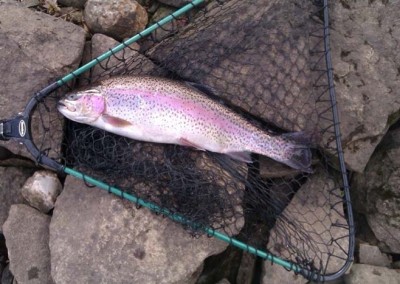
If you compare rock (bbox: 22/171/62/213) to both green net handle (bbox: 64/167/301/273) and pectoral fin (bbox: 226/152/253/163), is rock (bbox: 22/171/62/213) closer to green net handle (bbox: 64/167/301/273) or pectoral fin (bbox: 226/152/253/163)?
green net handle (bbox: 64/167/301/273)

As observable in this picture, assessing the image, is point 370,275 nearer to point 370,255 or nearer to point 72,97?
point 370,255

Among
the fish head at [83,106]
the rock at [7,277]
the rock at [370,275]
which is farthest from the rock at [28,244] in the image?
the rock at [370,275]

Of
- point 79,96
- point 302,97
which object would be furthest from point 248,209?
point 79,96

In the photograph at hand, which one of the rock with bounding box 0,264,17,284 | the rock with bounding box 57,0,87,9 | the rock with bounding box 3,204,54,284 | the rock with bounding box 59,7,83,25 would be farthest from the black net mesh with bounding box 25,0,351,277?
the rock with bounding box 0,264,17,284

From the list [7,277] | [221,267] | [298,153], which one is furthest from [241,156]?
[7,277]

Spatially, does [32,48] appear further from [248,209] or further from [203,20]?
[248,209]

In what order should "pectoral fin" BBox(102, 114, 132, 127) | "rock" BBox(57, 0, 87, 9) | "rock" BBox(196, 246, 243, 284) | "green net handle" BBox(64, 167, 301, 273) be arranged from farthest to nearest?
"rock" BBox(57, 0, 87, 9) → "rock" BBox(196, 246, 243, 284) → "pectoral fin" BBox(102, 114, 132, 127) → "green net handle" BBox(64, 167, 301, 273)

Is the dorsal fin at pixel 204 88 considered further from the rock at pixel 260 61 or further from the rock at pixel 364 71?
the rock at pixel 364 71
